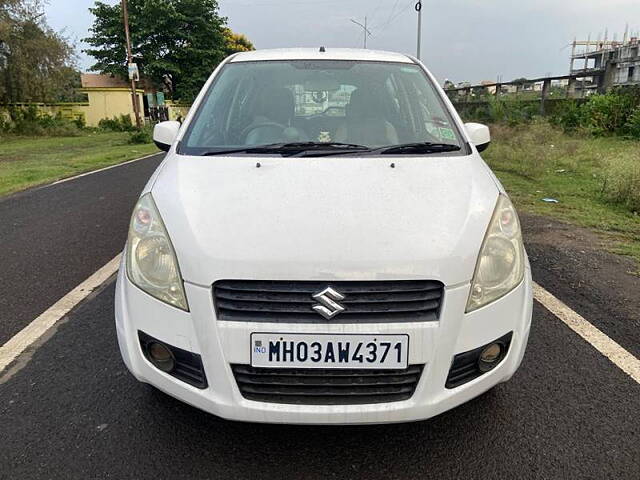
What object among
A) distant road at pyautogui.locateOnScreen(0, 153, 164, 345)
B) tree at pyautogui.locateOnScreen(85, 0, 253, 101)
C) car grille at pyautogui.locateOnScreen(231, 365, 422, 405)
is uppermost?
tree at pyautogui.locateOnScreen(85, 0, 253, 101)

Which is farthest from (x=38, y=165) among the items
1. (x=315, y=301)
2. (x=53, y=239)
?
(x=315, y=301)

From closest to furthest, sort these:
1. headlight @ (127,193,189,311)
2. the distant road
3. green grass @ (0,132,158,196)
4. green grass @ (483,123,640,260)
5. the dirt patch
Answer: headlight @ (127,193,189,311), the dirt patch, the distant road, green grass @ (483,123,640,260), green grass @ (0,132,158,196)

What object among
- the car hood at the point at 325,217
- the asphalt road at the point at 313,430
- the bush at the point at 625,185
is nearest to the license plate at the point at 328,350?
the car hood at the point at 325,217

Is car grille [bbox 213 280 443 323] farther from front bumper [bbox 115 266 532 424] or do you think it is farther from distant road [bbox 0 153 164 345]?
distant road [bbox 0 153 164 345]

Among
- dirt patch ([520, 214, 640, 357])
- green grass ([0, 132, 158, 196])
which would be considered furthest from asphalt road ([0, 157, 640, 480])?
green grass ([0, 132, 158, 196])

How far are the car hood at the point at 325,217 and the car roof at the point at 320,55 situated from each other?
117 cm

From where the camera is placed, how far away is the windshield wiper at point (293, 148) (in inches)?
103

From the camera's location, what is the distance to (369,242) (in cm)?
189

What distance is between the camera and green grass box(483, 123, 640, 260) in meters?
5.75

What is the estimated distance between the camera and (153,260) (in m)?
2.01

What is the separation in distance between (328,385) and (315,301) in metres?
0.31

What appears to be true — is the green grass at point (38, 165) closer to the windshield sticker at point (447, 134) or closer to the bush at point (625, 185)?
the windshield sticker at point (447, 134)

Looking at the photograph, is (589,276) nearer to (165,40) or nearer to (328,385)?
(328,385)

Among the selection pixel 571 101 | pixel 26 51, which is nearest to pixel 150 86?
pixel 26 51
